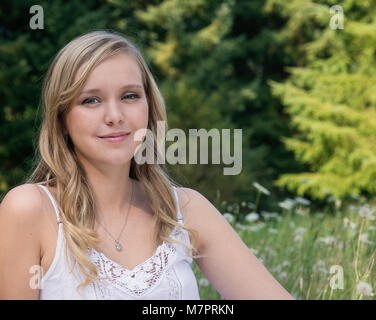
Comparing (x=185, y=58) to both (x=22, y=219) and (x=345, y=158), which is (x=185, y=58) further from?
(x=22, y=219)

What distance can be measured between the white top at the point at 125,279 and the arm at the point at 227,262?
11 cm

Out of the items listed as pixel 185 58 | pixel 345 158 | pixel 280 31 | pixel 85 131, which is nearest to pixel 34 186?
pixel 85 131

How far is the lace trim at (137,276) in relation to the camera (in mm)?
1490

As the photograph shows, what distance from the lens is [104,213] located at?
1.68 m

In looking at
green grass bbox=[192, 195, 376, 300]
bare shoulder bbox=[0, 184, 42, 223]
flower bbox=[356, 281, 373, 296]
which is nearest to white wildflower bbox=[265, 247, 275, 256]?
green grass bbox=[192, 195, 376, 300]

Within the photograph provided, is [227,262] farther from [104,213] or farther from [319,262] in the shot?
[319,262]

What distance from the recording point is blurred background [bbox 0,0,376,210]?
8602mm

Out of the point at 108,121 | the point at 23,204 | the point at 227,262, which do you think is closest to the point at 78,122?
the point at 108,121

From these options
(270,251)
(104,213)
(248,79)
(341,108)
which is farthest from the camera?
(248,79)

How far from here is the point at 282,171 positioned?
44.1 feet

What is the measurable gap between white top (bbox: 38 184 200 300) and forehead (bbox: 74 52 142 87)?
374 mm

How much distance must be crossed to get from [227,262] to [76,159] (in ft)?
2.04

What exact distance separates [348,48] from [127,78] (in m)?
10.5

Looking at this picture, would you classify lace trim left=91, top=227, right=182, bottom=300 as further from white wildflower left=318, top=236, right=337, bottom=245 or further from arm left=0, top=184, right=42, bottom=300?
white wildflower left=318, top=236, right=337, bottom=245
